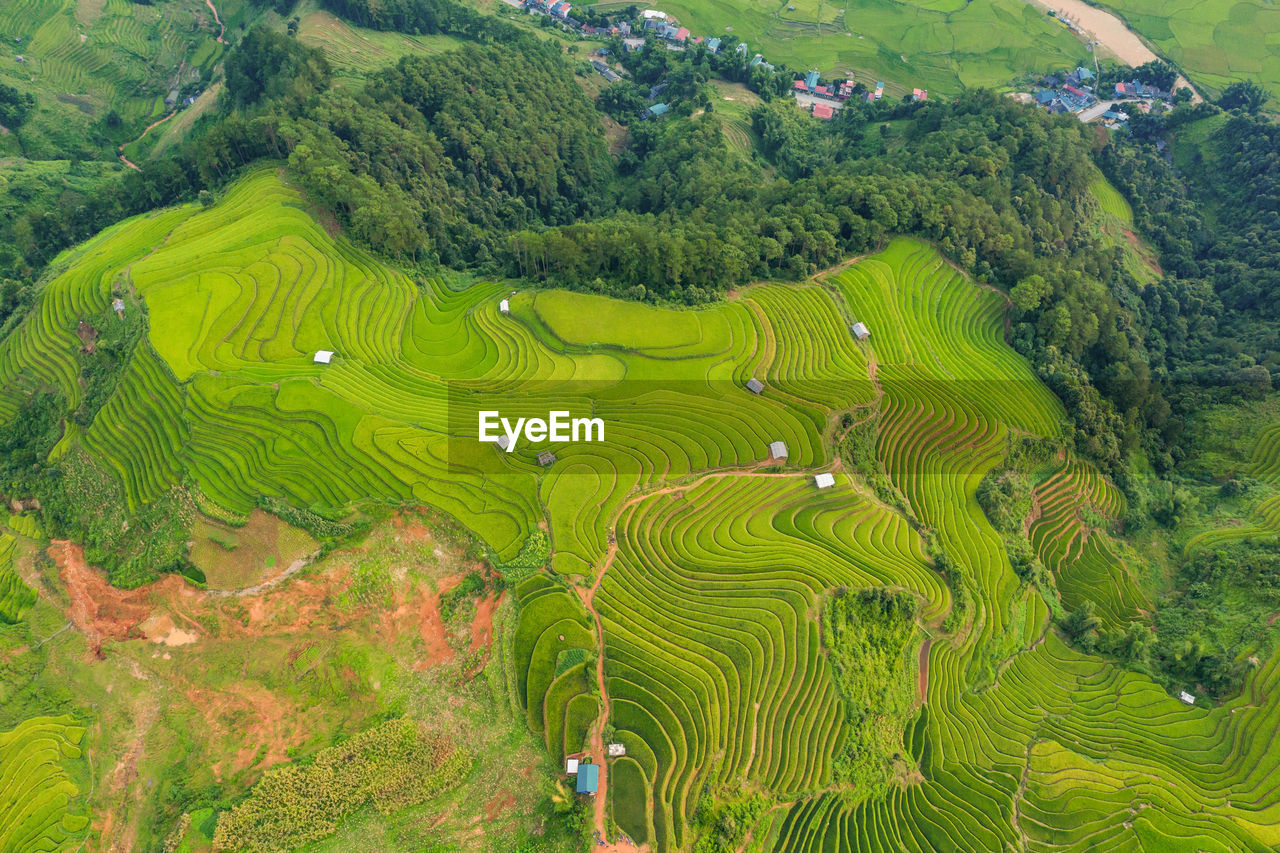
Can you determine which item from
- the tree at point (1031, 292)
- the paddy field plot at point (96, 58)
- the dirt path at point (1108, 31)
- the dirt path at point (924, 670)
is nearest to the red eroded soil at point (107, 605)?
the dirt path at point (924, 670)

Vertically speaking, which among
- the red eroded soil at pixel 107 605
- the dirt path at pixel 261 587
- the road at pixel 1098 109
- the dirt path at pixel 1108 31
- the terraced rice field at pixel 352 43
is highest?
the dirt path at pixel 1108 31

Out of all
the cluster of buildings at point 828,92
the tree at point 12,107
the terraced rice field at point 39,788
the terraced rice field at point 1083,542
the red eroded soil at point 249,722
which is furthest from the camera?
the cluster of buildings at point 828,92

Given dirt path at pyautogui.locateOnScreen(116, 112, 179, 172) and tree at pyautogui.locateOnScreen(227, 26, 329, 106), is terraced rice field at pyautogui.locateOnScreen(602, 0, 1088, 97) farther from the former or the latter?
dirt path at pyautogui.locateOnScreen(116, 112, 179, 172)

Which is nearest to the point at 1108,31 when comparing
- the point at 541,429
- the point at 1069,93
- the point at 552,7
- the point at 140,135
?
the point at 1069,93

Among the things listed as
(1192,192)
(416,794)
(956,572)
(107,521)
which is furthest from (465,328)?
(1192,192)

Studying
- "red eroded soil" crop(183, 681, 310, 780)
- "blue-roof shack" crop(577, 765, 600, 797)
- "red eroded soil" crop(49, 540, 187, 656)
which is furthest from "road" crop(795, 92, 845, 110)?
"red eroded soil" crop(183, 681, 310, 780)

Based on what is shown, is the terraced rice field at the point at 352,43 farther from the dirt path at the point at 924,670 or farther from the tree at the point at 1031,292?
the dirt path at the point at 924,670

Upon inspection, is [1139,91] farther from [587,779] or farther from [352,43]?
[587,779]
